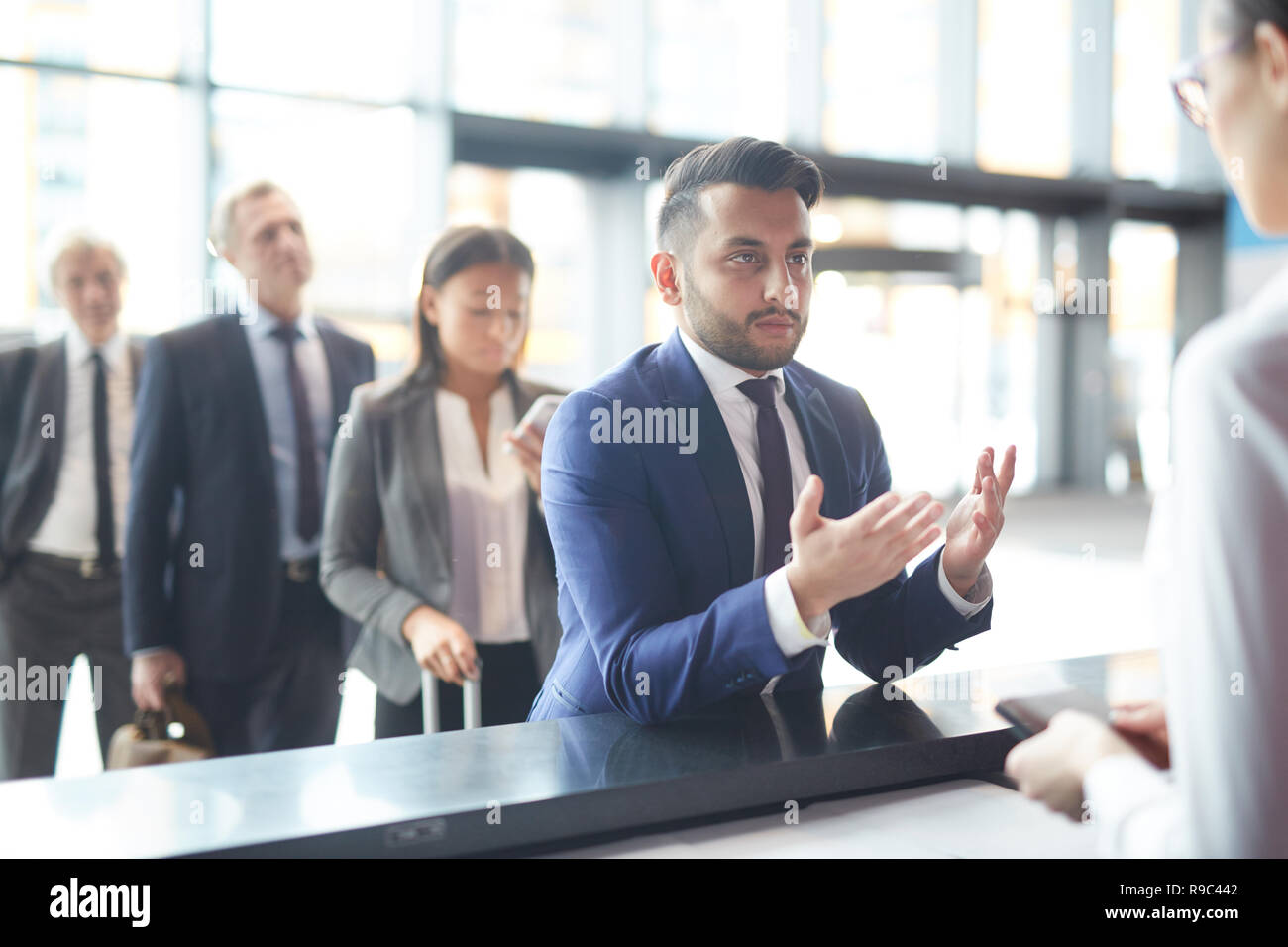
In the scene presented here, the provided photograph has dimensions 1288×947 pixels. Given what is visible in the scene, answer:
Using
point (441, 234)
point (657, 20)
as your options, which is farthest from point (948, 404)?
point (441, 234)

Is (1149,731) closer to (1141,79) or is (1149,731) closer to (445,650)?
(445,650)

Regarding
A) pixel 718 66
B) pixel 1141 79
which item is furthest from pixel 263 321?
pixel 1141 79

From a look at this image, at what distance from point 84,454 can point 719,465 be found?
245cm

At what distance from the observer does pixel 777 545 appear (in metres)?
1.72

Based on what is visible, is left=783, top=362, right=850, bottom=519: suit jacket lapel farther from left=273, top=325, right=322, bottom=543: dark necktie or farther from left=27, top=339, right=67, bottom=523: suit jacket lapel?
left=27, top=339, right=67, bottom=523: suit jacket lapel

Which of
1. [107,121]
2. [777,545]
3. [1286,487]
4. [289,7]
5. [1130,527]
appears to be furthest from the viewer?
[1130,527]

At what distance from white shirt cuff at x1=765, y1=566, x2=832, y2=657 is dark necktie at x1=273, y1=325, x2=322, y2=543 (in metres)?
1.93

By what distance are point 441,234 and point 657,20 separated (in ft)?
22.6

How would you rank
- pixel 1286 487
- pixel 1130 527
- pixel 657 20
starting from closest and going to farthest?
pixel 1286 487, pixel 657 20, pixel 1130 527

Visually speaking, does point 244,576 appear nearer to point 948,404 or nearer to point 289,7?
point 289,7

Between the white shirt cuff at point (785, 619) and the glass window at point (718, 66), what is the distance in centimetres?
817

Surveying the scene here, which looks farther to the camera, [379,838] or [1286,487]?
[379,838]

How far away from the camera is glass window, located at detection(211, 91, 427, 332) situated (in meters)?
7.10
